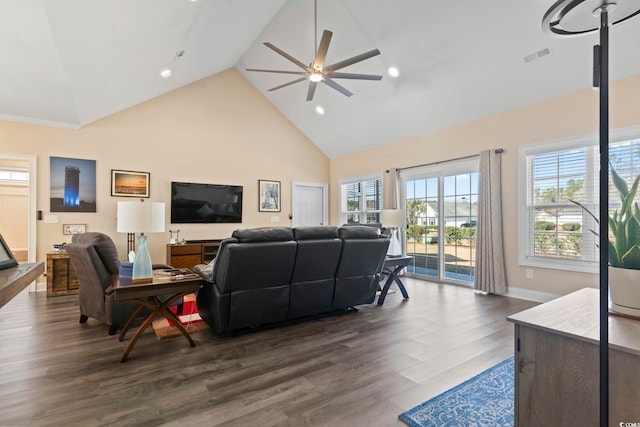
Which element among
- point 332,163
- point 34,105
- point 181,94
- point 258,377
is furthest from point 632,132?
point 34,105

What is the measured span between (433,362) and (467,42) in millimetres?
3925

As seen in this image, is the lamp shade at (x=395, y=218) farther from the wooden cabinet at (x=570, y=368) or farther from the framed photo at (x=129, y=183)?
the framed photo at (x=129, y=183)

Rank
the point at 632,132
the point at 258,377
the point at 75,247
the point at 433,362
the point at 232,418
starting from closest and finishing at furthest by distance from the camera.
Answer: the point at 232,418, the point at 258,377, the point at 433,362, the point at 75,247, the point at 632,132

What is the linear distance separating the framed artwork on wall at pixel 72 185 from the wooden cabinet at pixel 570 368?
6243 mm

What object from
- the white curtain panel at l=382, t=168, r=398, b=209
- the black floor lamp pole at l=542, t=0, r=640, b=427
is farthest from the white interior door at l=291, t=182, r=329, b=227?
the black floor lamp pole at l=542, t=0, r=640, b=427

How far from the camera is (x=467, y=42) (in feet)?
13.4

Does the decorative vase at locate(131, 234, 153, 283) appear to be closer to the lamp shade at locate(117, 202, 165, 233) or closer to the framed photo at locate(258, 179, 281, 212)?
the lamp shade at locate(117, 202, 165, 233)

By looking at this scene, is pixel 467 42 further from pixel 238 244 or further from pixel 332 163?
pixel 332 163

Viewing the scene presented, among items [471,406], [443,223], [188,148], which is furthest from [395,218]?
[188,148]

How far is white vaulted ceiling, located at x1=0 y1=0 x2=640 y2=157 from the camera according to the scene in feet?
11.0

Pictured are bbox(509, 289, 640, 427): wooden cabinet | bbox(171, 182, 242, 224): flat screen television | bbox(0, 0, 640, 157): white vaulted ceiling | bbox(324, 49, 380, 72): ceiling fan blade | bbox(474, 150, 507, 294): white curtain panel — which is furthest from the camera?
bbox(171, 182, 242, 224): flat screen television

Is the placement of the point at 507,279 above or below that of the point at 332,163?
below

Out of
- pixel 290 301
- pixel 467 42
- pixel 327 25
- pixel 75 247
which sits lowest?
pixel 290 301

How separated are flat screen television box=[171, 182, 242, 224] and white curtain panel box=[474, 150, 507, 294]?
185 inches
